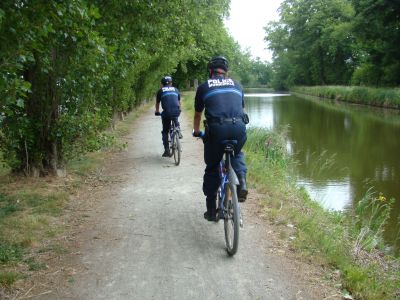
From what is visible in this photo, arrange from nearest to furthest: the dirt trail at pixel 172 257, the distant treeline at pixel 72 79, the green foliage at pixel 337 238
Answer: the dirt trail at pixel 172 257
the green foliage at pixel 337 238
the distant treeline at pixel 72 79

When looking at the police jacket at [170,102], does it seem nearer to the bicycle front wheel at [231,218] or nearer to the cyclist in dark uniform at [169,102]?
the cyclist in dark uniform at [169,102]

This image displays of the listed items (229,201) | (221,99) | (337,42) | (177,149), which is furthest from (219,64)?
(337,42)

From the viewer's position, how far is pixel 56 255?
5.14 m

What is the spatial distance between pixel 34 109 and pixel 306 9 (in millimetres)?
74370

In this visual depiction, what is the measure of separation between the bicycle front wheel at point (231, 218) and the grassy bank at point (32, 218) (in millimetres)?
1884

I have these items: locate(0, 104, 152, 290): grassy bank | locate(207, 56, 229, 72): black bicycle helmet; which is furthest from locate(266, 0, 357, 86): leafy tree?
locate(207, 56, 229, 72): black bicycle helmet

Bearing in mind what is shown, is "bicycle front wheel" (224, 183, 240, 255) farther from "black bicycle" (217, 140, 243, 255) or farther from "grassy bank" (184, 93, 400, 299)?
"grassy bank" (184, 93, 400, 299)

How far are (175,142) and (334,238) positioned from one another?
17.3 ft

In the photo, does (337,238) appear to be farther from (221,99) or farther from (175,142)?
(175,142)

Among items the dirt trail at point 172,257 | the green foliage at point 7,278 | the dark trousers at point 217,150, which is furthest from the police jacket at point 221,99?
the green foliage at point 7,278

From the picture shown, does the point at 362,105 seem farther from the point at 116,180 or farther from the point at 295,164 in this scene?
the point at 116,180

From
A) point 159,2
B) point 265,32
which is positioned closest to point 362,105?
point 159,2

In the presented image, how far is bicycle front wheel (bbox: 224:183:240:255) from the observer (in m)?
4.77

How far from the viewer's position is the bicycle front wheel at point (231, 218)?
477 cm
